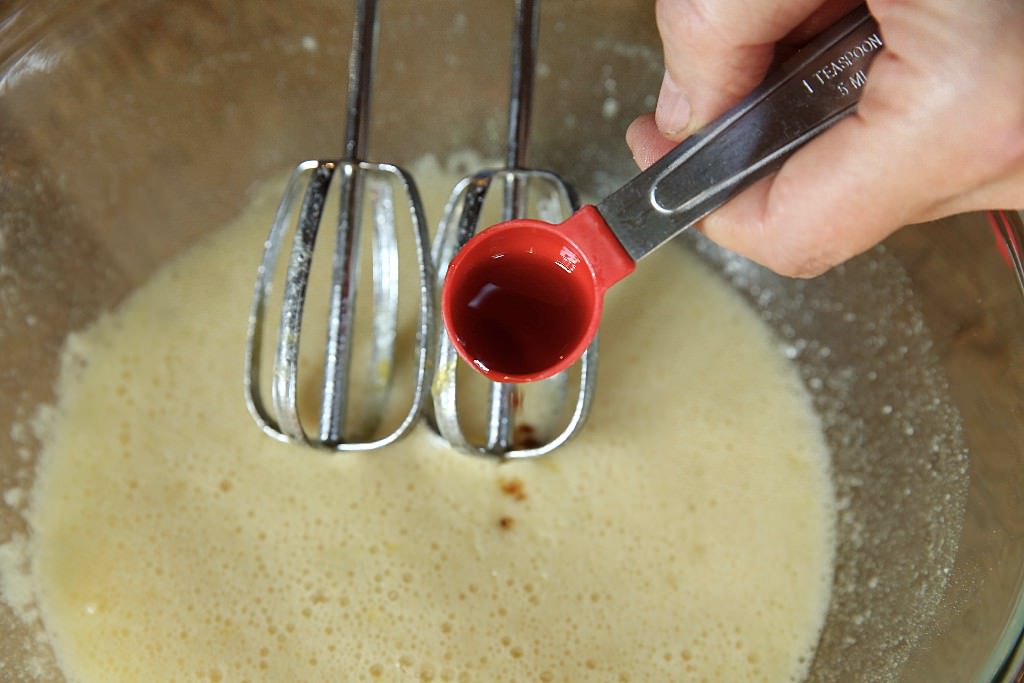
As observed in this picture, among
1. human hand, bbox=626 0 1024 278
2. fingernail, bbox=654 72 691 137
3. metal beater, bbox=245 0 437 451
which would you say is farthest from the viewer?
metal beater, bbox=245 0 437 451

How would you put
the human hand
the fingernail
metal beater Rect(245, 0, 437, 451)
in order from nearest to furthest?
the human hand → the fingernail → metal beater Rect(245, 0, 437, 451)

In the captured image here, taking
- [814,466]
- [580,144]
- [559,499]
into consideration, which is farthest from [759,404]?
[580,144]

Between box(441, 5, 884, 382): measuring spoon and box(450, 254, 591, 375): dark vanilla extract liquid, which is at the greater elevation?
box(441, 5, 884, 382): measuring spoon

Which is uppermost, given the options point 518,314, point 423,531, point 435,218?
point 518,314

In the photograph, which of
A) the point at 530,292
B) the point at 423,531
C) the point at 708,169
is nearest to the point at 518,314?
the point at 530,292

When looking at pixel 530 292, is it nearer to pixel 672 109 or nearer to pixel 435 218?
pixel 672 109

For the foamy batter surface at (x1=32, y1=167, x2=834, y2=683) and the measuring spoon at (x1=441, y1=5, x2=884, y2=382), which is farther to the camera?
the foamy batter surface at (x1=32, y1=167, x2=834, y2=683)

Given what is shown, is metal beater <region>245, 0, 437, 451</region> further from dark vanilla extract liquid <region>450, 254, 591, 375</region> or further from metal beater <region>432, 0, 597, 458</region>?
dark vanilla extract liquid <region>450, 254, 591, 375</region>

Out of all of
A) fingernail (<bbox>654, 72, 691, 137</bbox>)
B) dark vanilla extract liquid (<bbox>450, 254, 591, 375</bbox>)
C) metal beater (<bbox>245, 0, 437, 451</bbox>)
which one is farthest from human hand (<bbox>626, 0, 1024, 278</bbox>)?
metal beater (<bbox>245, 0, 437, 451</bbox>)
